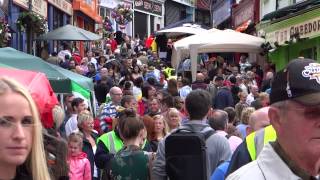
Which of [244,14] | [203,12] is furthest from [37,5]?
[203,12]

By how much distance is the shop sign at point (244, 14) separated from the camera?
122 feet

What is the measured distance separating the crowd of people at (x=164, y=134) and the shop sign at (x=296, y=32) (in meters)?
2.05

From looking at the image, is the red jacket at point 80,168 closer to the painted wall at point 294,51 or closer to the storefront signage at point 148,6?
the painted wall at point 294,51

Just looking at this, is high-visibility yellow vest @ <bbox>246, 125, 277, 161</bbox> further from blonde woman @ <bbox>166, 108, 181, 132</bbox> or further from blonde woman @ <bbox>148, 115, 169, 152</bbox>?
blonde woman @ <bbox>166, 108, 181, 132</bbox>

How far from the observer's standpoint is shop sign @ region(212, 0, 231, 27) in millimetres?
51731

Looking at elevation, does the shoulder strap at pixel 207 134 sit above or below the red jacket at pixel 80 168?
above

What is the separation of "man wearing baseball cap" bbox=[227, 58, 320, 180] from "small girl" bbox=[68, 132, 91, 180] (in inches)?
211

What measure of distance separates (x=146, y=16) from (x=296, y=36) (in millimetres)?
48491

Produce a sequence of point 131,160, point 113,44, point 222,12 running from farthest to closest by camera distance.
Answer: point 222,12
point 113,44
point 131,160

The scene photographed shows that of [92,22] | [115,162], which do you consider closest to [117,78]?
[115,162]

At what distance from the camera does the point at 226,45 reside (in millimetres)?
20797

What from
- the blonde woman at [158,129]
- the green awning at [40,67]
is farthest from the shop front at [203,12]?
the blonde woman at [158,129]

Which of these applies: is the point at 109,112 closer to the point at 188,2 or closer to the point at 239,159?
the point at 239,159

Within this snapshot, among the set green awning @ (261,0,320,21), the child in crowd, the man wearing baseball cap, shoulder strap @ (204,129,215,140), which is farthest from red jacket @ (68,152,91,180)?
green awning @ (261,0,320,21)
